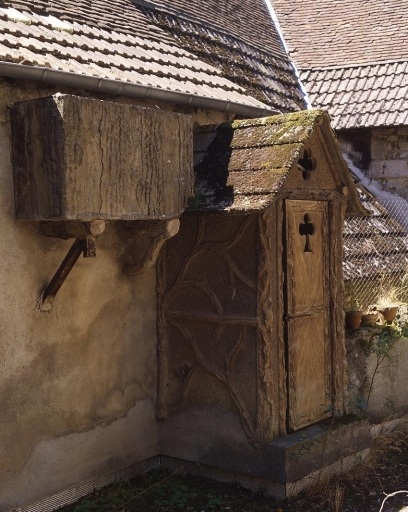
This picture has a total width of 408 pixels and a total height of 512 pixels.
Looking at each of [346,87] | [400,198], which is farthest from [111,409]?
[346,87]

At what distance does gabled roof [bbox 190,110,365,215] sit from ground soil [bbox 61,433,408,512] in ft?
7.55

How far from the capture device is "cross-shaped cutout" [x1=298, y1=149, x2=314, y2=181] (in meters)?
6.39

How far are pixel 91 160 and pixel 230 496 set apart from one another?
2.93 m

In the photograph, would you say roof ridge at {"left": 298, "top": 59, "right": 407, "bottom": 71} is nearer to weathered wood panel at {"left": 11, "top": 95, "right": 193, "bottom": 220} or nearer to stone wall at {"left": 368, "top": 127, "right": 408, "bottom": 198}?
stone wall at {"left": 368, "top": 127, "right": 408, "bottom": 198}

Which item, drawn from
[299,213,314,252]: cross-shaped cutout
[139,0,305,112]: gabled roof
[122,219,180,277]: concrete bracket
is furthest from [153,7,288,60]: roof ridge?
[122,219,180,277]: concrete bracket

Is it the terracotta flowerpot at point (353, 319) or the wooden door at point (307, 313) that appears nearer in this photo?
the wooden door at point (307, 313)

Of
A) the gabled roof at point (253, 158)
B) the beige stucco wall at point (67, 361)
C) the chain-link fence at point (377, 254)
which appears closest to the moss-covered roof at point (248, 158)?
the gabled roof at point (253, 158)

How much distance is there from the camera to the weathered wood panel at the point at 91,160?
5.04 m

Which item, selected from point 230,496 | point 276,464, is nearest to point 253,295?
point 276,464

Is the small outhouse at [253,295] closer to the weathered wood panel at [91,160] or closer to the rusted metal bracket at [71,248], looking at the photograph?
the weathered wood panel at [91,160]

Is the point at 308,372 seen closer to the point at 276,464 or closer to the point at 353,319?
the point at 276,464

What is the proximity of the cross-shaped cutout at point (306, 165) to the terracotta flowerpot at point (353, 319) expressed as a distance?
67.0 inches

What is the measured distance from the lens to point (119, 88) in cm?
593

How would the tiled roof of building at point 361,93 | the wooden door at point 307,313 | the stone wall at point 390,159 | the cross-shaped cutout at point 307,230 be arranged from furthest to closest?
the stone wall at point 390,159, the tiled roof of building at point 361,93, the cross-shaped cutout at point 307,230, the wooden door at point 307,313
